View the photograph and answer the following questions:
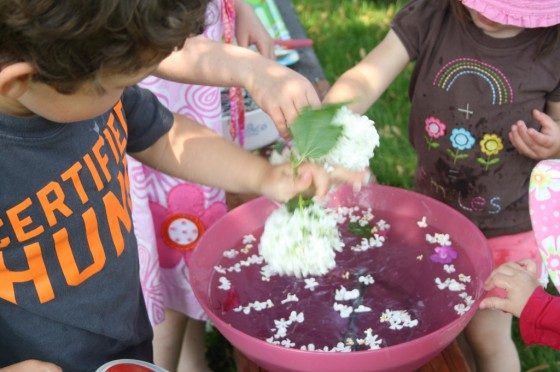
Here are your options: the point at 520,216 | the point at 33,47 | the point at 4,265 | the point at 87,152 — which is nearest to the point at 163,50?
the point at 33,47

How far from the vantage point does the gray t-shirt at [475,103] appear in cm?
184

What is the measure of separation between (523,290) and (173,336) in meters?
1.11

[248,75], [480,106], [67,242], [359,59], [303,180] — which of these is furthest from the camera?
[359,59]

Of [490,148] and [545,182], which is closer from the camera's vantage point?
[545,182]

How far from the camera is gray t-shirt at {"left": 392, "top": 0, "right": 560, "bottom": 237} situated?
6.05 ft

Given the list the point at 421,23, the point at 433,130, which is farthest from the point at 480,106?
the point at 421,23

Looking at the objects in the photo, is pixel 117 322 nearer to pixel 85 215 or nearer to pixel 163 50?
pixel 85 215

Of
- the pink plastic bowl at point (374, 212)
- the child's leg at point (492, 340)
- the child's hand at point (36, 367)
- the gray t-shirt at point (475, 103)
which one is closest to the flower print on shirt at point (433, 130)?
the gray t-shirt at point (475, 103)

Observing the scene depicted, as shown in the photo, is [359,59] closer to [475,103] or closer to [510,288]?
[475,103]

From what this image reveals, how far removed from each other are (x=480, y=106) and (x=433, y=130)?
0.14 m

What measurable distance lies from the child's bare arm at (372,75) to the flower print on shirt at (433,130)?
0.15 metres

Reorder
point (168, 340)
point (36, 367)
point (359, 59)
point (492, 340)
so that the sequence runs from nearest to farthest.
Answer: point (36, 367) → point (492, 340) → point (168, 340) → point (359, 59)

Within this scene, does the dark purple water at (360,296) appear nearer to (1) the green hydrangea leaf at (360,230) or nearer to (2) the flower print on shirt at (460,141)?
(1) the green hydrangea leaf at (360,230)

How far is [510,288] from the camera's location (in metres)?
1.47
